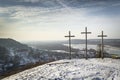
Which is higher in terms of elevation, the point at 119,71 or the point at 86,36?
the point at 86,36

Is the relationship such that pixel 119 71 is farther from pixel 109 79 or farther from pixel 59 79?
pixel 59 79

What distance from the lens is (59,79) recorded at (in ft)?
28.5

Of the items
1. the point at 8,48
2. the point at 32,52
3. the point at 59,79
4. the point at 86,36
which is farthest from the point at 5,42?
the point at 59,79

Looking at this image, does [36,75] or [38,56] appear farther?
[38,56]

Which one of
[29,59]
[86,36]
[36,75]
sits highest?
[86,36]

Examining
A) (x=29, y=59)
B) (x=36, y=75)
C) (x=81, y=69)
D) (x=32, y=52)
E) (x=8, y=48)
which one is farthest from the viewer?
(x=8, y=48)

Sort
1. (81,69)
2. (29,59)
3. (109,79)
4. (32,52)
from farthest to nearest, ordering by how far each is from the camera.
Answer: (32,52), (29,59), (81,69), (109,79)

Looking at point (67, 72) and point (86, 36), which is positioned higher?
point (86, 36)

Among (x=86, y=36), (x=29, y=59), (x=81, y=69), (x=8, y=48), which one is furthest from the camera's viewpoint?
(x=8, y=48)

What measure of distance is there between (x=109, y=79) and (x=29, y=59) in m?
33.4

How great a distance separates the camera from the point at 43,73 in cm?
998

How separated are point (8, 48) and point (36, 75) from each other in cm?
3948

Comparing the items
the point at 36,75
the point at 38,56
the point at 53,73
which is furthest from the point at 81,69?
the point at 38,56

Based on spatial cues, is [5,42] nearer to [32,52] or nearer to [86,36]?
[32,52]
